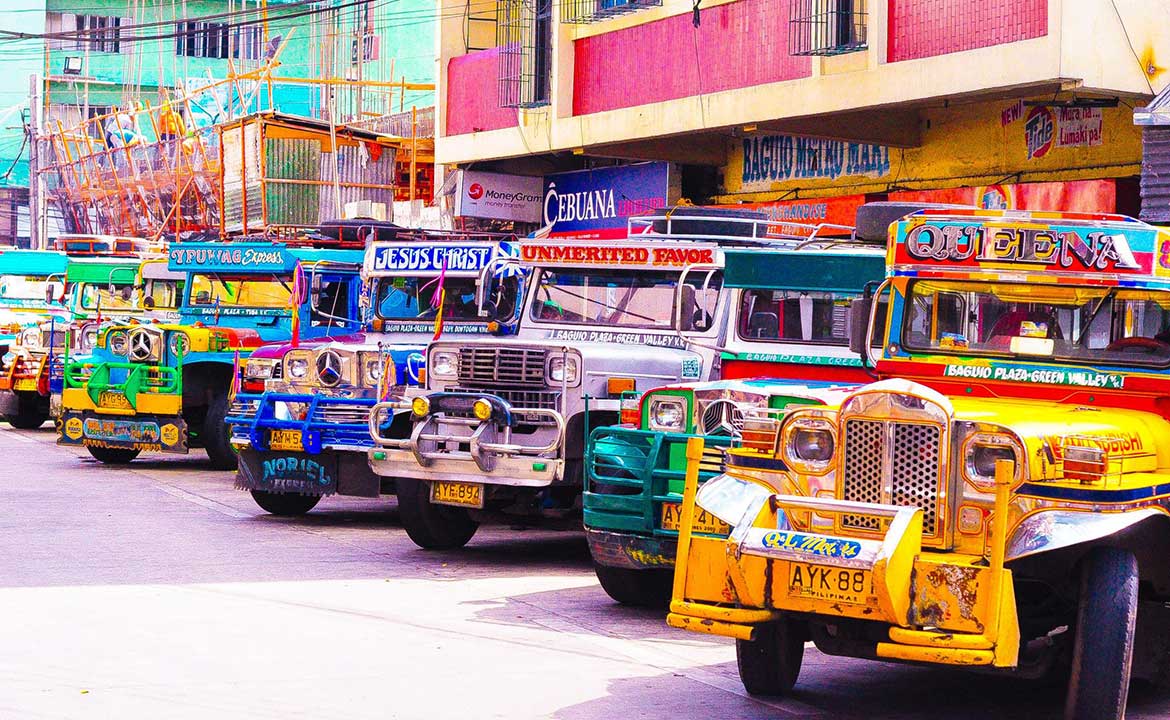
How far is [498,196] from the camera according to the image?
25.8 metres

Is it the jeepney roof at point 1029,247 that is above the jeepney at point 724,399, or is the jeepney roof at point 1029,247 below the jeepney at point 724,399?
above

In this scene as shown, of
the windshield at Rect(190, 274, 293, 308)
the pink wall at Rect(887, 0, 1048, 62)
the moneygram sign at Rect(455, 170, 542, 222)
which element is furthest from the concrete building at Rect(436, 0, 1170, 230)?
the windshield at Rect(190, 274, 293, 308)

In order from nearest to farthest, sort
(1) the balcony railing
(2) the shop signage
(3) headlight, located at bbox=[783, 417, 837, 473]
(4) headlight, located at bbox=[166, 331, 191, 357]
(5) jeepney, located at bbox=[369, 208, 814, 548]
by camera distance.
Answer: (3) headlight, located at bbox=[783, 417, 837, 473], (5) jeepney, located at bbox=[369, 208, 814, 548], (4) headlight, located at bbox=[166, 331, 191, 357], (2) the shop signage, (1) the balcony railing

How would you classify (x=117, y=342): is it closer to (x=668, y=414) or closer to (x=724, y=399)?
(x=668, y=414)

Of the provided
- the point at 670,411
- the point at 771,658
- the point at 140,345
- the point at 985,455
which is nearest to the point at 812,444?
the point at 985,455

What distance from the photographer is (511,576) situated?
452 inches

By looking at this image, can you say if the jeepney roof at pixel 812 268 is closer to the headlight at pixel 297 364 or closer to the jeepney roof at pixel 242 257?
the headlight at pixel 297 364

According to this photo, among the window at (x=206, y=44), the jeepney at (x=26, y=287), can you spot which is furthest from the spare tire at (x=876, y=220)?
the window at (x=206, y=44)

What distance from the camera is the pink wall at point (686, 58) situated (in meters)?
18.9

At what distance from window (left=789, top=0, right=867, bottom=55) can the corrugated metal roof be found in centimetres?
363

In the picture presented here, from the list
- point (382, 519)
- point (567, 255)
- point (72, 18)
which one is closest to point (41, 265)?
point (382, 519)

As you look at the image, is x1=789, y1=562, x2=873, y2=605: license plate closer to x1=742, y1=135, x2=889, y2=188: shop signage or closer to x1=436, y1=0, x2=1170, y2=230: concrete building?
x1=436, y1=0, x2=1170, y2=230: concrete building

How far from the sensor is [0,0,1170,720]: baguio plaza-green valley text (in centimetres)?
677

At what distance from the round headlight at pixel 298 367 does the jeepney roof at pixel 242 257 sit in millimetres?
4089
